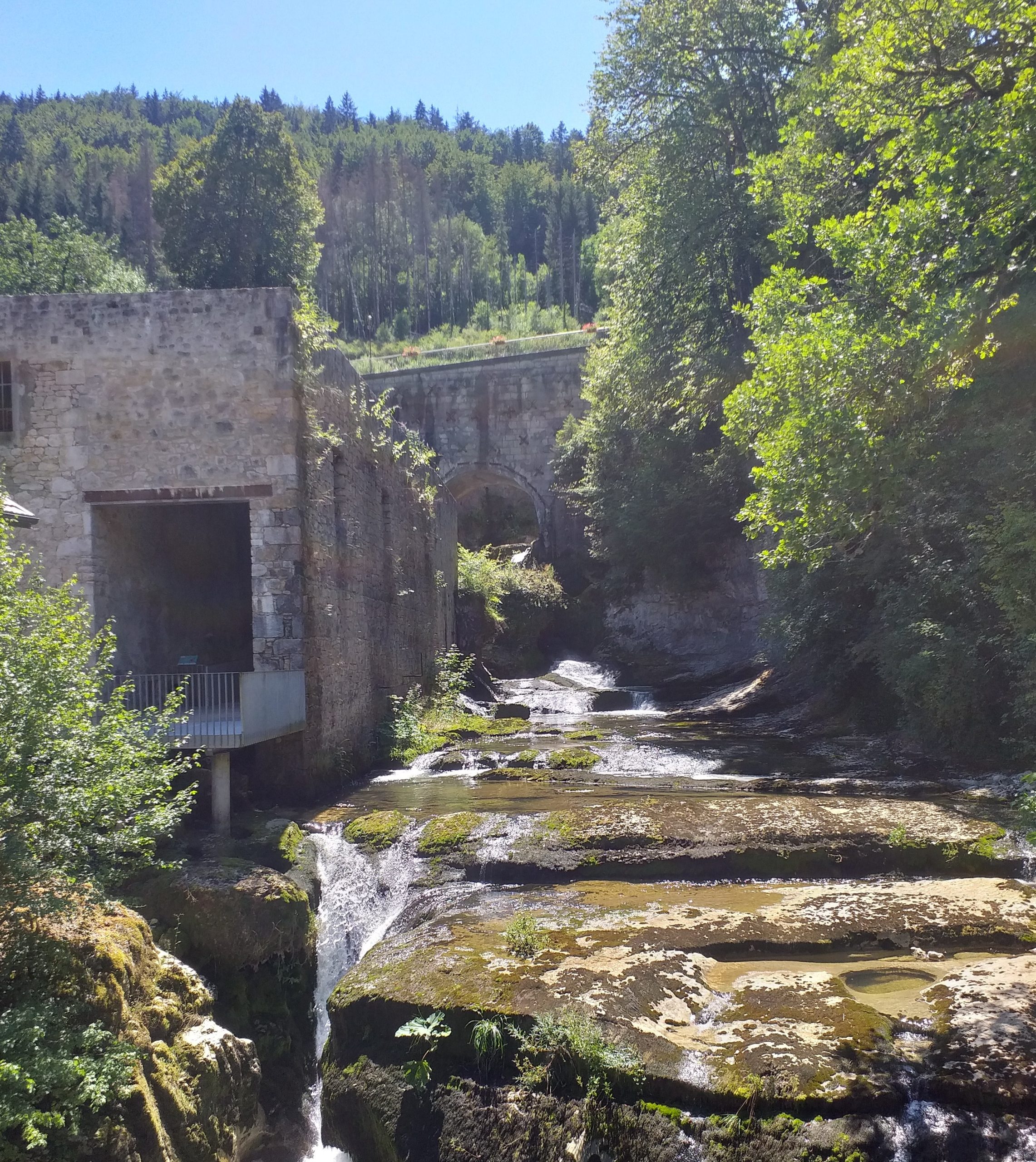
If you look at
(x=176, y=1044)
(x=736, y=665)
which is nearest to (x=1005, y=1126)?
(x=176, y=1044)

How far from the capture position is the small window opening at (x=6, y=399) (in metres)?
10.2

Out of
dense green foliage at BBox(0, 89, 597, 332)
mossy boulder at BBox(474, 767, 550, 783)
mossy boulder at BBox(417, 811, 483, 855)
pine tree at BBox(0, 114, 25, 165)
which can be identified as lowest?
mossy boulder at BBox(474, 767, 550, 783)

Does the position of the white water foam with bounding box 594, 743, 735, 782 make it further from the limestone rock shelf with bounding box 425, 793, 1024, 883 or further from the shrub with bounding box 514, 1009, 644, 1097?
the shrub with bounding box 514, 1009, 644, 1097

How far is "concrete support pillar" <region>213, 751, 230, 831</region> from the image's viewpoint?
866 centimetres

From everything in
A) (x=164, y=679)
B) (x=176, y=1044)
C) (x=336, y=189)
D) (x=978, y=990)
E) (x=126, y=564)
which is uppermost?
(x=336, y=189)

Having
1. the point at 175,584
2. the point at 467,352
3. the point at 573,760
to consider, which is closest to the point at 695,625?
the point at 573,760

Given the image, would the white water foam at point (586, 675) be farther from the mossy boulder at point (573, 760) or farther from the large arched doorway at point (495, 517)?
the large arched doorway at point (495, 517)

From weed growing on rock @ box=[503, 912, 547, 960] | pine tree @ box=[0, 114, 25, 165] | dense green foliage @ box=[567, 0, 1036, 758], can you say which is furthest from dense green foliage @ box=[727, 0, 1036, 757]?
pine tree @ box=[0, 114, 25, 165]

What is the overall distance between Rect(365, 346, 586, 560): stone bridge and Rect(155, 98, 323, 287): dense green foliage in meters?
5.43

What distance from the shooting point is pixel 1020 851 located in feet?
23.5

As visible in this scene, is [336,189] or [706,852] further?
[336,189]

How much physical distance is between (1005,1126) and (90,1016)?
4461mm

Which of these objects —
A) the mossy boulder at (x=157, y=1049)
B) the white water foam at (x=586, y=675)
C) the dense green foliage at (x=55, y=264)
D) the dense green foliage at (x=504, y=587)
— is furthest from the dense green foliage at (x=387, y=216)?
the mossy boulder at (x=157, y=1049)

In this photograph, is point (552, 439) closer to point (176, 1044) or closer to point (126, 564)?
point (126, 564)
